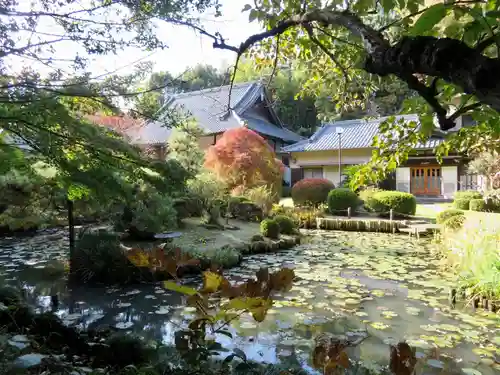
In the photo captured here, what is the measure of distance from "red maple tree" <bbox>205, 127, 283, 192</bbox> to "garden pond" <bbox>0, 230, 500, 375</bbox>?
5846 millimetres

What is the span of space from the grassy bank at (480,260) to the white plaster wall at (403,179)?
540 inches

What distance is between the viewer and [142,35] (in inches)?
100

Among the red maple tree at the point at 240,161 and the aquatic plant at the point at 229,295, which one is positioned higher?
the red maple tree at the point at 240,161

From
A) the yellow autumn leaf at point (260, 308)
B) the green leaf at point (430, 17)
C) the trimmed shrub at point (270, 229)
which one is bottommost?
the trimmed shrub at point (270, 229)

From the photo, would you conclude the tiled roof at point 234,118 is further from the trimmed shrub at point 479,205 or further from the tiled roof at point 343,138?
the trimmed shrub at point 479,205

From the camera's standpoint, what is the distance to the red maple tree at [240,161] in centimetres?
1275

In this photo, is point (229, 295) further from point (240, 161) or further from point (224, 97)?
point (224, 97)

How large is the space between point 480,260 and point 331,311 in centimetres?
203

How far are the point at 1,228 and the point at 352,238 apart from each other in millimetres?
9317

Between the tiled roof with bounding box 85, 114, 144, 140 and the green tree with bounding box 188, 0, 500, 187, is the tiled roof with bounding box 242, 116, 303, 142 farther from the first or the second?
the green tree with bounding box 188, 0, 500, 187

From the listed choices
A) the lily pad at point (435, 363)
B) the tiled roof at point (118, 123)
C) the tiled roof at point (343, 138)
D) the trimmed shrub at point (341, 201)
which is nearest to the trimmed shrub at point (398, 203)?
the trimmed shrub at point (341, 201)

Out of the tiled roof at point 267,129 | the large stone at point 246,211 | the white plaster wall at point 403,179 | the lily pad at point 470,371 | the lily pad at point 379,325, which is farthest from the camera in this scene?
the tiled roof at point 267,129

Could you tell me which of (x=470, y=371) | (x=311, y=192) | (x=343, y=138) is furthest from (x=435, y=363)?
(x=343, y=138)

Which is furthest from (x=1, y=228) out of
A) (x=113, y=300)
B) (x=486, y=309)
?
(x=486, y=309)
